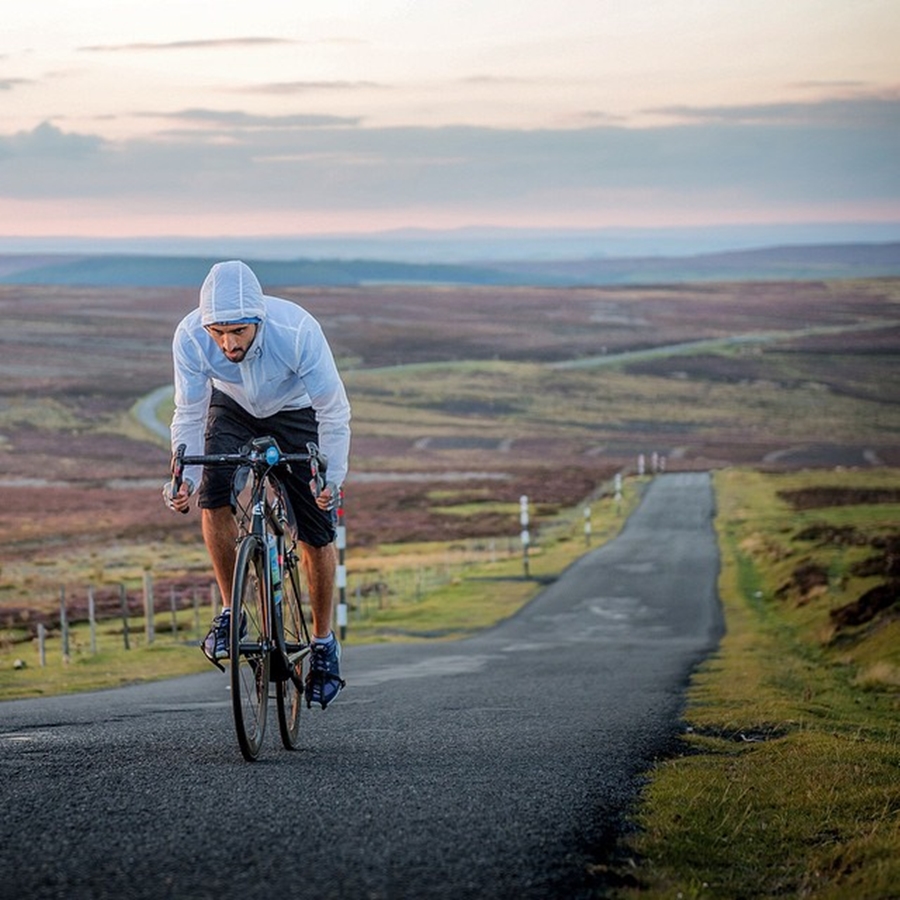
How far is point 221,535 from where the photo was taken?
7402 millimetres

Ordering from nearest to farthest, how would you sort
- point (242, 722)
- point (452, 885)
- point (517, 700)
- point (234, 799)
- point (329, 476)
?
point (452, 885)
point (234, 799)
point (242, 722)
point (329, 476)
point (517, 700)

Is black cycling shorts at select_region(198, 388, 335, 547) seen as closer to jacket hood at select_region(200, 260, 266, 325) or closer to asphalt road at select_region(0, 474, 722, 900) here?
jacket hood at select_region(200, 260, 266, 325)

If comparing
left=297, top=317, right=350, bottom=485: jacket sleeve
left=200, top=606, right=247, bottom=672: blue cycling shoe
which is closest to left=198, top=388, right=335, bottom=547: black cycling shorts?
left=297, top=317, right=350, bottom=485: jacket sleeve

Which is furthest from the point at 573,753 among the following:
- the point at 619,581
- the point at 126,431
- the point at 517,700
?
the point at 126,431

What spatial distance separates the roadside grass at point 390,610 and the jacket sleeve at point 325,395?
7.95 m

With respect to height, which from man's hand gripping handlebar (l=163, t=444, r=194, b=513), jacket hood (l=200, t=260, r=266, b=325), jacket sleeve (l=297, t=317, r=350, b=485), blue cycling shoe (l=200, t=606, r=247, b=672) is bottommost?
blue cycling shoe (l=200, t=606, r=247, b=672)

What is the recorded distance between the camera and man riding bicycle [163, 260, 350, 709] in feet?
23.3

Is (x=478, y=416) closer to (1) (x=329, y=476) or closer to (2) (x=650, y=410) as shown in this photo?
(2) (x=650, y=410)

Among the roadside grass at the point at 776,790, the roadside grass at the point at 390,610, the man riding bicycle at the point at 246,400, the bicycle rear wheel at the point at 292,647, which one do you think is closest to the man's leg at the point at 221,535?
the man riding bicycle at the point at 246,400

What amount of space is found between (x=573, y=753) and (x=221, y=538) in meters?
2.22

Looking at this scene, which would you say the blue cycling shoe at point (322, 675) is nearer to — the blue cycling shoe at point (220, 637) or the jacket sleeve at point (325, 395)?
the blue cycling shoe at point (220, 637)

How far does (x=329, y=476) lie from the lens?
7.58 metres

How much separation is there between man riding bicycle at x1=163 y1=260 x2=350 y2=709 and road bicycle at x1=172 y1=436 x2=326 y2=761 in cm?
9

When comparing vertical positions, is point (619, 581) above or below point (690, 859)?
below
